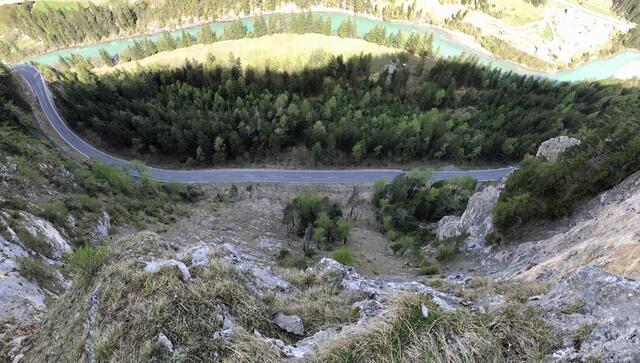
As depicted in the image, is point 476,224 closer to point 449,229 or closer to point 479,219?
point 479,219

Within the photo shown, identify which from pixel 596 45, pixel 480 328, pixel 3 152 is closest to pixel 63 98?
pixel 3 152

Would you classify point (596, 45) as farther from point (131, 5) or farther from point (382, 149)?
point (131, 5)

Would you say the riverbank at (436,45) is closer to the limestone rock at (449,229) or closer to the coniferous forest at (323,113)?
the coniferous forest at (323,113)

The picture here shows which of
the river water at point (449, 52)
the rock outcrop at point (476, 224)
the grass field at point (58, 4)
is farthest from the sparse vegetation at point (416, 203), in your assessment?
the grass field at point (58, 4)

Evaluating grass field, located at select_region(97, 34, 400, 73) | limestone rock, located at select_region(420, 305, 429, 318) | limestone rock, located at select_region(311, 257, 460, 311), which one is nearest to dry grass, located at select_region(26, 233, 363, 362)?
limestone rock, located at select_region(311, 257, 460, 311)

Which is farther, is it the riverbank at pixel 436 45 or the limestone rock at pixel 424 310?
the riverbank at pixel 436 45

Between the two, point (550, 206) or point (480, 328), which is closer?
point (480, 328)
